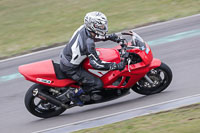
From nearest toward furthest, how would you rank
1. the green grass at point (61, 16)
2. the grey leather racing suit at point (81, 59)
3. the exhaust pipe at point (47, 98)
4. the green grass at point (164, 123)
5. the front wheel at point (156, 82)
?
the green grass at point (164, 123), the grey leather racing suit at point (81, 59), the exhaust pipe at point (47, 98), the front wheel at point (156, 82), the green grass at point (61, 16)

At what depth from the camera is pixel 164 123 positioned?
5.92 meters

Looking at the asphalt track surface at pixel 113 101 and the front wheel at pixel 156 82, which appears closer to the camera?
the asphalt track surface at pixel 113 101

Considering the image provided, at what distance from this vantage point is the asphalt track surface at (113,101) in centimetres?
756

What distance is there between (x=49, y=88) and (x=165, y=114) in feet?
7.56

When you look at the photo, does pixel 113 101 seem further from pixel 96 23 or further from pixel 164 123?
pixel 164 123

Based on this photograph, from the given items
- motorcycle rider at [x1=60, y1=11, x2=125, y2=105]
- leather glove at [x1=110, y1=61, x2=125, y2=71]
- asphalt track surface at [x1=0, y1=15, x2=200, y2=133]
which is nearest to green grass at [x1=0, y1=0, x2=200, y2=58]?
asphalt track surface at [x1=0, y1=15, x2=200, y2=133]

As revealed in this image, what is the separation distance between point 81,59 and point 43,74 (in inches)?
29.0

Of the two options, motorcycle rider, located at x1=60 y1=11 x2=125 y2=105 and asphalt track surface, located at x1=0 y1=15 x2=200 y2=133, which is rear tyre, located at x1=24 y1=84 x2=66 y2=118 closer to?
asphalt track surface, located at x1=0 y1=15 x2=200 y2=133

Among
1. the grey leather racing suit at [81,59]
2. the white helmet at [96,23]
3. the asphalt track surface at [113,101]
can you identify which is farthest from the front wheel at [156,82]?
the white helmet at [96,23]

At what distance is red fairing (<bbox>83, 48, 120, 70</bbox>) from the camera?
7328 millimetres

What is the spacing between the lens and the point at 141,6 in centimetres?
1545

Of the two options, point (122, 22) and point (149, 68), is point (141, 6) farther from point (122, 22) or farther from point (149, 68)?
point (149, 68)

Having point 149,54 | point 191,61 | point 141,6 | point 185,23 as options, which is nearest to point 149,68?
point 149,54

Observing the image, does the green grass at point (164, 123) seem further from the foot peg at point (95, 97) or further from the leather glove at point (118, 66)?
the foot peg at point (95, 97)
